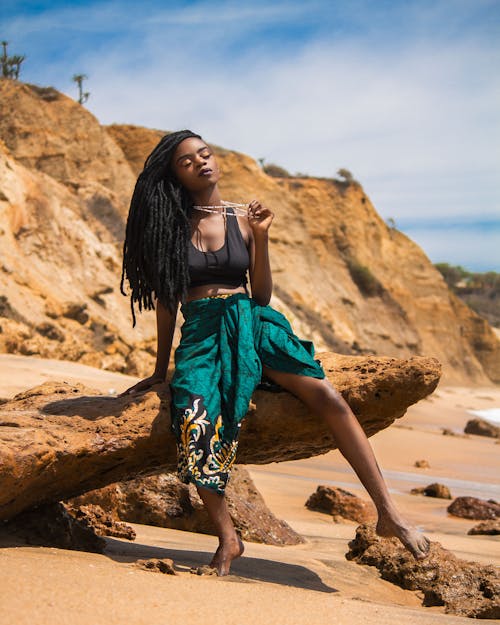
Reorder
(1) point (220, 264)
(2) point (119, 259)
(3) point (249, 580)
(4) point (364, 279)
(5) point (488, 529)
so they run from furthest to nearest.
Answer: (4) point (364, 279)
(2) point (119, 259)
(5) point (488, 529)
(1) point (220, 264)
(3) point (249, 580)

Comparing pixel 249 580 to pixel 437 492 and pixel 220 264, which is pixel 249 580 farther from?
pixel 437 492

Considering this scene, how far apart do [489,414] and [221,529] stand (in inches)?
772

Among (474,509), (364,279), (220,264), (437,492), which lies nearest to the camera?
(220,264)

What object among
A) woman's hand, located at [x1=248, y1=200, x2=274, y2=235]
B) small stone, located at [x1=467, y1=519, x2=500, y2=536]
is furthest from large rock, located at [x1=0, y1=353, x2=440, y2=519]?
small stone, located at [x1=467, y1=519, x2=500, y2=536]

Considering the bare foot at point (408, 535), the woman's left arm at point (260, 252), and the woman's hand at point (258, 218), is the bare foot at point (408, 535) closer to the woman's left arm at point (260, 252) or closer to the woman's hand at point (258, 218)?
the woman's left arm at point (260, 252)

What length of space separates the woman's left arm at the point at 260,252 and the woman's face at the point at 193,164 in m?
0.29

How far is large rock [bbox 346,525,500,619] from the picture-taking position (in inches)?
139

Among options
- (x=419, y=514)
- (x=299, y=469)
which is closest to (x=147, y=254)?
(x=419, y=514)

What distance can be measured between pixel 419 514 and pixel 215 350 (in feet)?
11.8

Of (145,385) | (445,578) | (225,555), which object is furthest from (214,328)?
(445,578)

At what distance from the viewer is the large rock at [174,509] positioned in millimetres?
4988

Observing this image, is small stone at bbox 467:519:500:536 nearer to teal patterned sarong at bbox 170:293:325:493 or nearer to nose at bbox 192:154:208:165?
teal patterned sarong at bbox 170:293:325:493

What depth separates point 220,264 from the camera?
4000 mm

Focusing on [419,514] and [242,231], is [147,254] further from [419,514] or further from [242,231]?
[419,514]
